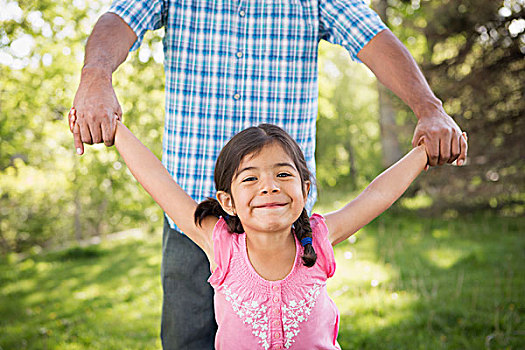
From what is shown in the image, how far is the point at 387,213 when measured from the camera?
28.7 ft

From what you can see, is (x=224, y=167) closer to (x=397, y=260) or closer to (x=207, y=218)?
(x=207, y=218)

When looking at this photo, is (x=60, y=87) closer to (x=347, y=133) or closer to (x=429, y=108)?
(x=429, y=108)

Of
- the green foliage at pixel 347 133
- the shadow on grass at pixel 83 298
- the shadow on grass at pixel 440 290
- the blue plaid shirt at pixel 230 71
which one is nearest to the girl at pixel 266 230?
the blue plaid shirt at pixel 230 71

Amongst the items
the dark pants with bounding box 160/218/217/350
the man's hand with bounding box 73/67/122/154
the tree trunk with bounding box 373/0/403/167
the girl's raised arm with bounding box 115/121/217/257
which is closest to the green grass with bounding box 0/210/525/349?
the dark pants with bounding box 160/218/217/350

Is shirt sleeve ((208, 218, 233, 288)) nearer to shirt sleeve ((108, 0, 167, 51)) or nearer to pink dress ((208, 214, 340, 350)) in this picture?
pink dress ((208, 214, 340, 350))

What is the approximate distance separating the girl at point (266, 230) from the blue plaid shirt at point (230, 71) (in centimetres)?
35

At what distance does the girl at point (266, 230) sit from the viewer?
1746mm

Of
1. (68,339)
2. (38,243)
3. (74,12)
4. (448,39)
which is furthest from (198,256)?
(38,243)

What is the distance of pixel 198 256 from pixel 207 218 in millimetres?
412

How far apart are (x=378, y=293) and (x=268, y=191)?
12.1ft

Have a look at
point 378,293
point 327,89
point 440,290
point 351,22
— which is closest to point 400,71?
point 351,22

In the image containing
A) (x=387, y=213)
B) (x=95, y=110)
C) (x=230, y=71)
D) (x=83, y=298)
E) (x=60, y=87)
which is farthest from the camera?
(x=387, y=213)

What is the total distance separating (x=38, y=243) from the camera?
14969mm

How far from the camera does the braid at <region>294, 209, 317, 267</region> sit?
70.6 inches
